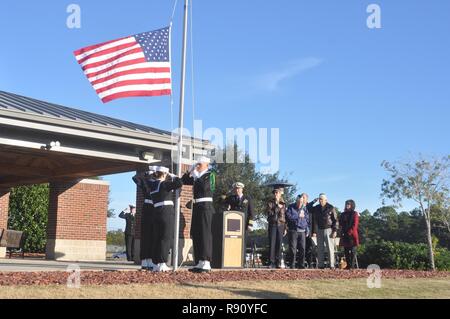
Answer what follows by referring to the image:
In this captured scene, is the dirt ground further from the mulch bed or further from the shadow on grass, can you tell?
the mulch bed

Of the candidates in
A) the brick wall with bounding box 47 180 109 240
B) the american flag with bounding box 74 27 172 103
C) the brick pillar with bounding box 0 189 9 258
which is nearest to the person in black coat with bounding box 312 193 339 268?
the american flag with bounding box 74 27 172 103

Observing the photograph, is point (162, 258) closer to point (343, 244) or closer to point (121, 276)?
point (121, 276)

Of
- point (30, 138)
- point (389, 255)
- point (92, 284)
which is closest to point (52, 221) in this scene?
point (30, 138)

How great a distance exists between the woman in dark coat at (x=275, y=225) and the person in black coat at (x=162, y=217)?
3.58 meters

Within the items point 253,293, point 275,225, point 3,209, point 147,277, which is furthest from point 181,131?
point 3,209

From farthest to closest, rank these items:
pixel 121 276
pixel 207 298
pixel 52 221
Answer: 1. pixel 52 221
2. pixel 121 276
3. pixel 207 298

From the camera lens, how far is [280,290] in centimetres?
903

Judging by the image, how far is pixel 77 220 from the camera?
67.0 ft

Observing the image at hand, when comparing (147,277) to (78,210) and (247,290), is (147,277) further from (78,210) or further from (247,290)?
(78,210)

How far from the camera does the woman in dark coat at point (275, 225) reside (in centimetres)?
1409

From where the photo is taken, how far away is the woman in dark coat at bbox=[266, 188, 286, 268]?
14086 millimetres

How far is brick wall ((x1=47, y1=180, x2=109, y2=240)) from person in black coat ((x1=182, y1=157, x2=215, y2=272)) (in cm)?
996

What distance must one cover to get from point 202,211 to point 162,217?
74cm
